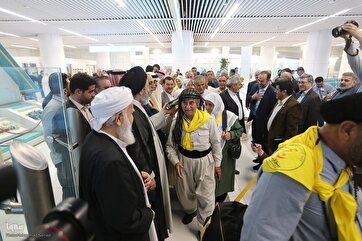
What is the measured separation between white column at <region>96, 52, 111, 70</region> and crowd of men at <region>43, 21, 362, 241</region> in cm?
1648

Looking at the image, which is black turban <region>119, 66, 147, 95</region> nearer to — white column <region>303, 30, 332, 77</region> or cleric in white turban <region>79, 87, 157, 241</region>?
cleric in white turban <region>79, 87, 157, 241</region>

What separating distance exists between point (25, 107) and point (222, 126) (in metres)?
2.23

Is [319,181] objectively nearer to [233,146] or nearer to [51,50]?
[233,146]

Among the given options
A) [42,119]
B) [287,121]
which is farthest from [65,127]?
[287,121]

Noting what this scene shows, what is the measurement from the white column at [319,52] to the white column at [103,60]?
557 inches

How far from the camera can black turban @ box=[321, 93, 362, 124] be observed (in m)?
0.71

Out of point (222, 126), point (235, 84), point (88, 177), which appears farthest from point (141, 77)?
point (235, 84)

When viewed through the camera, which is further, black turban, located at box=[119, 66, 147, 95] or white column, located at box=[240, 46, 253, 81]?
white column, located at box=[240, 46, 253, 81]

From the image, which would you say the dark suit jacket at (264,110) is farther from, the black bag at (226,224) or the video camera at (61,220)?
the video camera at (61,220)

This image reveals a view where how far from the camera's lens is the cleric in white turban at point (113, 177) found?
3.61 feet

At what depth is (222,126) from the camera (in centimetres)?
264

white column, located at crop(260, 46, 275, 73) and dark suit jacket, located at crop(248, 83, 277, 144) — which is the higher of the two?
white column, located at crop(260, 46, 275, 73)

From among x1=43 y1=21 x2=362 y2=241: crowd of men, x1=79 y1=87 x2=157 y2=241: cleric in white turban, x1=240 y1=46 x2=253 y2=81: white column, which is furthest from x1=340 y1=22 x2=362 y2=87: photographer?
x1=240 y1=46 x2=253 y2=81: white column

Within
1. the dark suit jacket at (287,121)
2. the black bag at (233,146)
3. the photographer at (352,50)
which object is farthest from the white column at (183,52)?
the photographer at (352,50)
